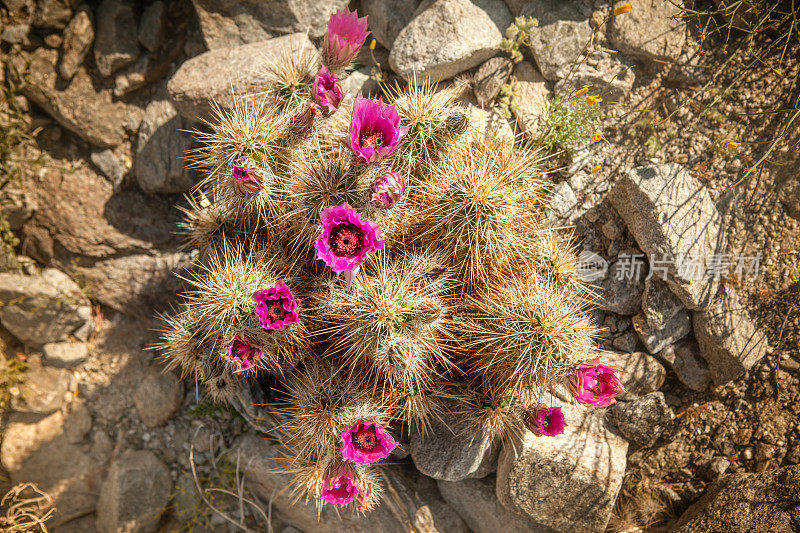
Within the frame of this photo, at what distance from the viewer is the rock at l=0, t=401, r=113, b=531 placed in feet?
12.7

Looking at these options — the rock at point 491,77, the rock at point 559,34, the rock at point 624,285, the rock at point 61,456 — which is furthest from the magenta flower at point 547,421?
the rock at point 61,456

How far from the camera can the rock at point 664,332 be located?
3256 mm

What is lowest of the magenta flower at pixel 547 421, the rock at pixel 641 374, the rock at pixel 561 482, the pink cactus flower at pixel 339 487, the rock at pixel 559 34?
the rock at pixel 561 482

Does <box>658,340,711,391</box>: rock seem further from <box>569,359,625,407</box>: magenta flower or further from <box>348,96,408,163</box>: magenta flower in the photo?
<box>348,96,408,163</box>: magenta flower

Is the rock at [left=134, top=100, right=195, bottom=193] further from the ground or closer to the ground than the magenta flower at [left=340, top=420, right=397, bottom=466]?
further from the ground

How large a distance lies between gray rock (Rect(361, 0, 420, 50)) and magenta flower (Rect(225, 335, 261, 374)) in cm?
268

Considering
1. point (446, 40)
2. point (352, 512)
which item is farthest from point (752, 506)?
point (446, 40)

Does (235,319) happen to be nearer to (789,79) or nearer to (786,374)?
(786,374)

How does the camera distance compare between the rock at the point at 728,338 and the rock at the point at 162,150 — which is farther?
the rock at the point at 162,150

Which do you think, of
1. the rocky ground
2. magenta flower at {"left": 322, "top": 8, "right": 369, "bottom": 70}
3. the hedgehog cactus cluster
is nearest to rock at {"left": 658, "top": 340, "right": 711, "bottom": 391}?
the rocky ground

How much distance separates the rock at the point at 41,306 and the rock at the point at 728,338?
495 cm

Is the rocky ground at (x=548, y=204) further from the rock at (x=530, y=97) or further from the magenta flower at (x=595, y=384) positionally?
the magenta flower at (x=595, y=384)

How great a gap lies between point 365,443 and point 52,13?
424 centimetres

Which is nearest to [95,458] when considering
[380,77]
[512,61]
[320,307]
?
[320,307]
